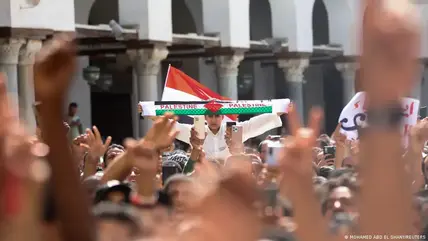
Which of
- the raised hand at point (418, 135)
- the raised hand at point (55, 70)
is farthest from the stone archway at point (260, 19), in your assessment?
the raised hand at point (55, 70)

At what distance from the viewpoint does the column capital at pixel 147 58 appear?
17000 millimetres

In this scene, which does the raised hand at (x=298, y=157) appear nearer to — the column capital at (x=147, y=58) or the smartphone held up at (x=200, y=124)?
the smartphone held up at (x=200, y=124)

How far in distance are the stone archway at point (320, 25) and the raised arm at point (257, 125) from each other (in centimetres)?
1645

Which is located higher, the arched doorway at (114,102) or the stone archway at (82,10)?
the stone archway at (82,10)

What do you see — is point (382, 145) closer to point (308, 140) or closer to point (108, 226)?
point (308, 140)

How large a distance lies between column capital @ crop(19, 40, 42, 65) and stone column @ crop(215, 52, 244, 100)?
271 inches

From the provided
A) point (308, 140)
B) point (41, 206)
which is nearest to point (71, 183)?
point (41, 206)

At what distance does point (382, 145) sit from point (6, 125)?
1.09m

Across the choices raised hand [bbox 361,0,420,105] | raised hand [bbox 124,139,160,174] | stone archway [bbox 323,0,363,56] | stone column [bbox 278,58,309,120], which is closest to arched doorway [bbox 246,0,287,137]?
stone archway [bbox 323,0,363,56]

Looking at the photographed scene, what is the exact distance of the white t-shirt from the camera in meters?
8.93

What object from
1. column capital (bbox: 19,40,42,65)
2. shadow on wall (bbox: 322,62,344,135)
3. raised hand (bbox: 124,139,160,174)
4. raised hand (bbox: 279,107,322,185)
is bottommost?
shadow on wall (bbox: 322,62,344,135)

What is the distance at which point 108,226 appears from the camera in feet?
10.3

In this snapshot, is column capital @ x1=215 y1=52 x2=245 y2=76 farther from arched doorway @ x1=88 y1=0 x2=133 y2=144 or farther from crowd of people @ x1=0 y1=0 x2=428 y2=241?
crowd of people @ x1=0 y1=0 x2=428 y2=241

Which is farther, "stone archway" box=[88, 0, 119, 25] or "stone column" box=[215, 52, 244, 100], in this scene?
"stone column" box=[215, 52, 244, 100]
